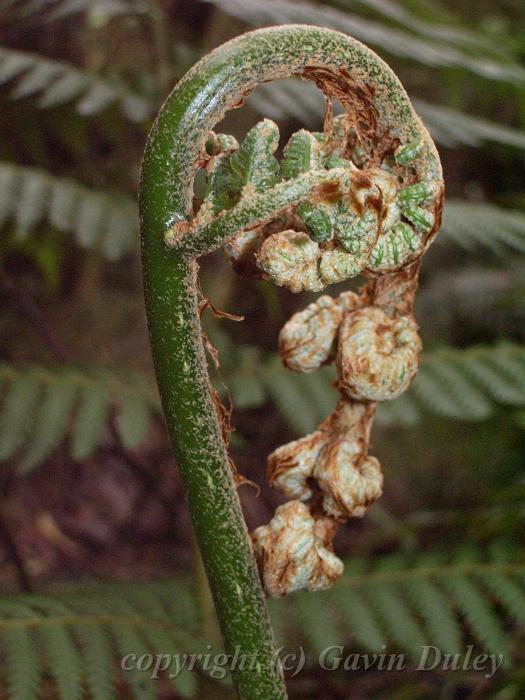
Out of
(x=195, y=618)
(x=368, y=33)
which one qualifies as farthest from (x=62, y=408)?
(x=368, y=33)

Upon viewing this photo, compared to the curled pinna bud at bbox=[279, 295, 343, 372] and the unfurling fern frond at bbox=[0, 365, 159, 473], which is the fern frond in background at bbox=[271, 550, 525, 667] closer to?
the unfurling fern frond at bbox=[0, 365, 159, 473]

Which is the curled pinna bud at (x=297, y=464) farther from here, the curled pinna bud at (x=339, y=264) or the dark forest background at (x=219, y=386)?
the dark forest background at (x=219, y=386)

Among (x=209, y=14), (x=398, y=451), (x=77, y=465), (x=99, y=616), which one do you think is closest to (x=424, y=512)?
(x=398, y=451)

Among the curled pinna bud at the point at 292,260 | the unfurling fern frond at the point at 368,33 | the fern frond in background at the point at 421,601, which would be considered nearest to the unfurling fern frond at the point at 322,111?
the unfurling fern frond at the point at 368,33

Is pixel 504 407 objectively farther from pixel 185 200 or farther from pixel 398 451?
pixel 185 200

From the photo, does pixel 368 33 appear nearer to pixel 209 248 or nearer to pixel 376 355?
pixel 376 355

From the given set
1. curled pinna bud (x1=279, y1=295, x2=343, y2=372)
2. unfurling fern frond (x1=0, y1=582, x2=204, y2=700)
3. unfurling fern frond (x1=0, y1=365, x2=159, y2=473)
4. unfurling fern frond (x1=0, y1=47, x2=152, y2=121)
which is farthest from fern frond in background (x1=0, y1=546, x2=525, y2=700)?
unfurling fern frond (x1=0, y1=47, x2=152, y2=121)
